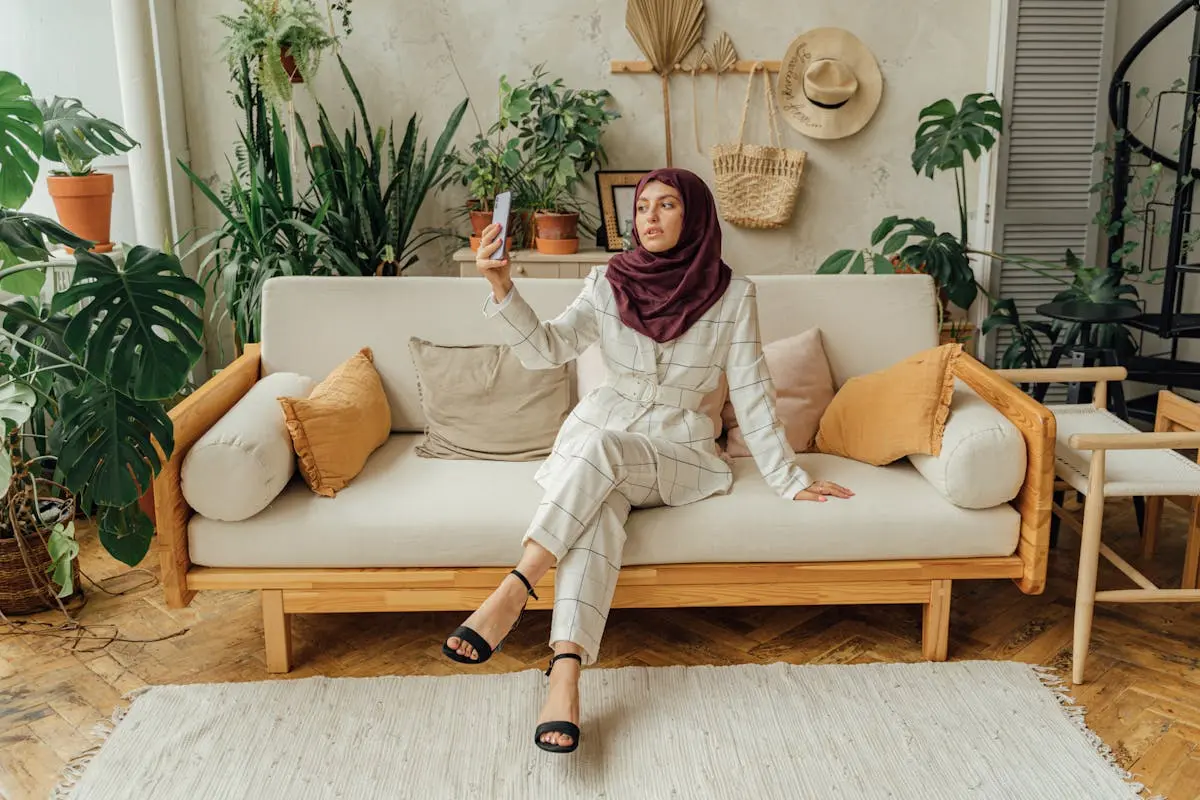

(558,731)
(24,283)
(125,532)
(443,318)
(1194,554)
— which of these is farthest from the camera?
(443,318)

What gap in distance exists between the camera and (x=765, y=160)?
4.14 meters

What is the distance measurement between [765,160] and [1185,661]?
231 cm

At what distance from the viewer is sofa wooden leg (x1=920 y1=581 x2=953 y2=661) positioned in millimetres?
2523

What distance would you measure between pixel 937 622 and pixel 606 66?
2496 mm

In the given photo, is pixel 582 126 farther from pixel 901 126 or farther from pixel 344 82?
pixel 901 126

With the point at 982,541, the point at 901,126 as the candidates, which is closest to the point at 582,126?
the point at 901,126

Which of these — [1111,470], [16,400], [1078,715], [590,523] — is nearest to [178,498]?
[16,400]

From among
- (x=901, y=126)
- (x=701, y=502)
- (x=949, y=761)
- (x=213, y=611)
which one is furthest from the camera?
(x=901, y=126)

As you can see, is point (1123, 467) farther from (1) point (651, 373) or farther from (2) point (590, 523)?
(2) point (590, 523)

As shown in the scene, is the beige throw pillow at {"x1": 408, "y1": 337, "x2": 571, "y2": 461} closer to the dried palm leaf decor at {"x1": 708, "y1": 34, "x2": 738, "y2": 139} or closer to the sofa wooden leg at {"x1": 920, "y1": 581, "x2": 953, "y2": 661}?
the sofa wooden leg at {"x1": 920, "y1": 581, "x2": 953, "y2": 661}

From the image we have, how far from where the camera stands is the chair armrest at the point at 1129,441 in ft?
7.69

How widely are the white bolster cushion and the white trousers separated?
0.66m

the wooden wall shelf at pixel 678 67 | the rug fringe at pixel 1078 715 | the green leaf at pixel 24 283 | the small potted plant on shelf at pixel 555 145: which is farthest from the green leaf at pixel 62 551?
the wooden wall shelf at pixel 678 67

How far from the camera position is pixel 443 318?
299 centimetres
